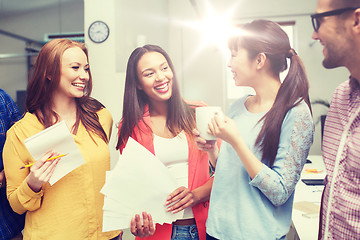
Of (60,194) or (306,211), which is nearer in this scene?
(60,194)

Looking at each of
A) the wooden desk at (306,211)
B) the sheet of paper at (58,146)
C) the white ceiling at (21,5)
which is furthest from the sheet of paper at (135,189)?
the white ceiling at (21,5)

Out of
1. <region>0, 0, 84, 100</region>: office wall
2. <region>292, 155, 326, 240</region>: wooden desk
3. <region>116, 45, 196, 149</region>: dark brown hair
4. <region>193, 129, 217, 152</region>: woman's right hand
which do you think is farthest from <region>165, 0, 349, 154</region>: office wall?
<region>193, 129, 217, 152</region>: woman's right hand

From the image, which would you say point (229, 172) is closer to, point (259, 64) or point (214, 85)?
point (259, 64)

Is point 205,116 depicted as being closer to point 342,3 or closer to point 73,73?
point 342,3

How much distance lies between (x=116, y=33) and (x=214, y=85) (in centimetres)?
155

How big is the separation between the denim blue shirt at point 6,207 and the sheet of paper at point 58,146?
37 centimetres

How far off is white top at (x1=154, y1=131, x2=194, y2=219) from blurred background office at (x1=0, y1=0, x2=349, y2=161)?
1.55m

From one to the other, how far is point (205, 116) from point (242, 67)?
0.20m

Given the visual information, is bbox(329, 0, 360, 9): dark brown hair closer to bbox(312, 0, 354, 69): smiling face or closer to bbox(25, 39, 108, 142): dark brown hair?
bbox(312, 0, 354, 69): smiling face

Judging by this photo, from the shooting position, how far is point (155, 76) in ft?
3.74

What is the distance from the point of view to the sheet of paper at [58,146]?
908 mm

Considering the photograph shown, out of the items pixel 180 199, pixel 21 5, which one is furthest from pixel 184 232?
pixel 21 5

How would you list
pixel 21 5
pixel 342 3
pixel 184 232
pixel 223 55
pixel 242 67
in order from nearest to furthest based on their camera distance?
pixel 342 3 < pixel 242 67 < pixel 184 232 < pixel 21 5 < pixel 223 55

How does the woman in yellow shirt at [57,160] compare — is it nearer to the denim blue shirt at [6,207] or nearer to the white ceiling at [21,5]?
the denim blue shirt at [6,207]
